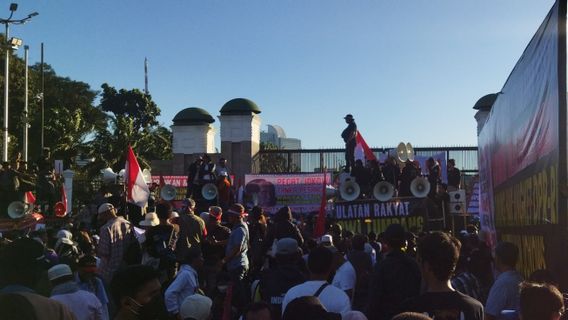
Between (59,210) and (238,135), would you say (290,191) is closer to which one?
(238,135)

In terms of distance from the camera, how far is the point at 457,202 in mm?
17281

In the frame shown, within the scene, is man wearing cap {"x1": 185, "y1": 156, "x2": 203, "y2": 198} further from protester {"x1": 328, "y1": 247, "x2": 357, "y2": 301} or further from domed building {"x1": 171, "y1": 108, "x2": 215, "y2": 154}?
protester {"x1": 328, "y1": 247, "x2": 357, "y2": 301}

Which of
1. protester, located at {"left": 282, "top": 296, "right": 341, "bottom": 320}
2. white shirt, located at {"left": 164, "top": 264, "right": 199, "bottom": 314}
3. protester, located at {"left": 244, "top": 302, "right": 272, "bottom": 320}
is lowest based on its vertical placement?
white shirt, located at {"left": 164, "top": 264, "right": 199, "bottom": 314}

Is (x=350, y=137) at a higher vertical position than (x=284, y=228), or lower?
higher

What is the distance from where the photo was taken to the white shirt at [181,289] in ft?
21.8

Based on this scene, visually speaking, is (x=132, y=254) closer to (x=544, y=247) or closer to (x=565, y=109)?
(x=544, y=247)

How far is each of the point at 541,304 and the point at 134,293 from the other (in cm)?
210

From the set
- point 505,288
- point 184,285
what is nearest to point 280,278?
point 184,285

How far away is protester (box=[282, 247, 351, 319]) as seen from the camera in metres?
5.07

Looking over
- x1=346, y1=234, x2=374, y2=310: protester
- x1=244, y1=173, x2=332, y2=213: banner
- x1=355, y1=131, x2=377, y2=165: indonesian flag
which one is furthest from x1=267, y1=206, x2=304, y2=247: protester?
x1=244, y1=173, x2=332, y2=213: banner

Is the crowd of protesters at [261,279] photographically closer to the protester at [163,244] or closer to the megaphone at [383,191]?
the protester at [163,244]

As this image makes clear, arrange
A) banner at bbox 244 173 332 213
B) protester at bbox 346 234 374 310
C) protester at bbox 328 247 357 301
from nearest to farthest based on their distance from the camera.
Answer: protester at bbox 328 247 357 301
protester at bbox 346 234 374 310
banner at bbox 244 173 332 213

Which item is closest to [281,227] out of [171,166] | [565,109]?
[565,109]

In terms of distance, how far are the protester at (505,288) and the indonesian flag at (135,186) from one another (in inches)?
371
